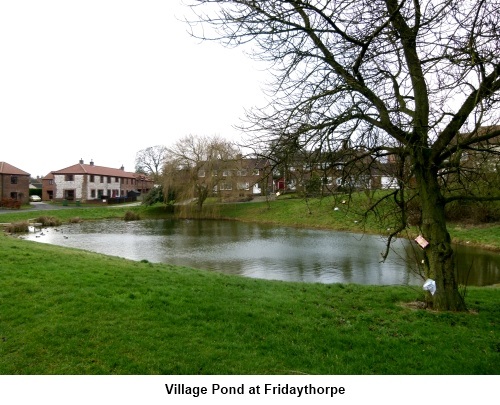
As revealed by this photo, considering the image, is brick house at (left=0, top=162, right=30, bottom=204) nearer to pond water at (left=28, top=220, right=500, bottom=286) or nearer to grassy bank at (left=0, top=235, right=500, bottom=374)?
pond water at (left=28, top=220, right=500, bottom=286)

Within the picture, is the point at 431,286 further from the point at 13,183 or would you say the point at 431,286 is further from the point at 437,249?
the point at 13,183

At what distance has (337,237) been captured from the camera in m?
23.8

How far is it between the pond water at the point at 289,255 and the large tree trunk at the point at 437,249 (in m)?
2.45

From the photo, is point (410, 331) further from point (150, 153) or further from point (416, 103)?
point (150, 153)

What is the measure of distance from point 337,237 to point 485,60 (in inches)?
788

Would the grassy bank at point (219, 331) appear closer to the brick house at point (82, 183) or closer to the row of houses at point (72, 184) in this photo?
the row of houses at point (72, 184)

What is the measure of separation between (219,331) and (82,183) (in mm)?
56404

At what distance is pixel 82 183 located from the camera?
55500 mm

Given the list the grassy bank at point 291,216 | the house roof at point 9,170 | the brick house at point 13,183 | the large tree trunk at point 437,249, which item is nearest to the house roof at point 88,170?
the house roof at point 9,170

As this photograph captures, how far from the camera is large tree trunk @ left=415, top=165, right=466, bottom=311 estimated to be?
6.36m

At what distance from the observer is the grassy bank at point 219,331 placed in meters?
4.04

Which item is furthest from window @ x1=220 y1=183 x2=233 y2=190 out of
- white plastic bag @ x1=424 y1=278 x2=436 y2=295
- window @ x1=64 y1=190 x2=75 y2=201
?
white plastic bag @ x1=424 y1=278 x2=436 y2=295

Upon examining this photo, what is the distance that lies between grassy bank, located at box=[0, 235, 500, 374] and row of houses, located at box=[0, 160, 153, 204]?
45.1m

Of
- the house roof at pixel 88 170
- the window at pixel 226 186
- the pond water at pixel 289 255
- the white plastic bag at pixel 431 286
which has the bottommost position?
the pond water at pixel 289 255
